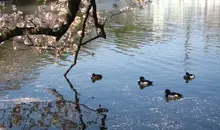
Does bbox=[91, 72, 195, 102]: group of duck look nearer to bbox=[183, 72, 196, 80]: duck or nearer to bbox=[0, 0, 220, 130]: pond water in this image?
bbox=[183, 72, 196, 80]: duck

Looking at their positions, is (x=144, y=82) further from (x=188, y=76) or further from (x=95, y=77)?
(x=95, y=77)

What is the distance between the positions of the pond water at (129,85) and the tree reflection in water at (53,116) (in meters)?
0.05

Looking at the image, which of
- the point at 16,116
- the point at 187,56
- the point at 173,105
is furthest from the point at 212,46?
the point at 16,116

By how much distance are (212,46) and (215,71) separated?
11711 mm

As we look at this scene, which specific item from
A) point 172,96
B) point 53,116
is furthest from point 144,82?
point 53,116

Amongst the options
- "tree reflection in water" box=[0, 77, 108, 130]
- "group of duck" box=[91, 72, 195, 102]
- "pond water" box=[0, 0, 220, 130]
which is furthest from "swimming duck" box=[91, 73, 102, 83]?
"tree reflection in water" box=[0, 77, 108, 130]

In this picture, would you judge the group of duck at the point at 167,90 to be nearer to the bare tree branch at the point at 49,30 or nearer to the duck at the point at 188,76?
the duck at the point at 188,76

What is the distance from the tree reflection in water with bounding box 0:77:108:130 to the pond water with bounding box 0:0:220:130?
5 centimetres

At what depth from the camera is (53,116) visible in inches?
734

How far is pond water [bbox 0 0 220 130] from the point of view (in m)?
18.1

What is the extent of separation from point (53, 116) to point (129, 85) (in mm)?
8132

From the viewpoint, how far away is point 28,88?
24438mm

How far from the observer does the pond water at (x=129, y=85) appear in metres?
18.1

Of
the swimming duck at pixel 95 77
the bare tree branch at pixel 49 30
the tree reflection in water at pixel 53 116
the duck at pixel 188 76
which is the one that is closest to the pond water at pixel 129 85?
the tree reflection in water at pixel 53 116
